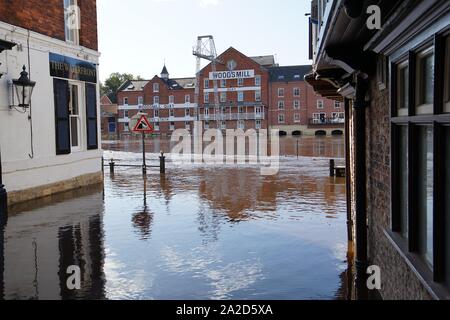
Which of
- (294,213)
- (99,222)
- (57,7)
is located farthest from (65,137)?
(294,213)

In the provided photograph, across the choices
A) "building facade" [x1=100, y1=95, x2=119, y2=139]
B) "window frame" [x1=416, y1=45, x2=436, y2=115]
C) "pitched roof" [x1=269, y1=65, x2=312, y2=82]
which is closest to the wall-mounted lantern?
"window frame" [x1=416, y1=45, x2=436, y2=115]

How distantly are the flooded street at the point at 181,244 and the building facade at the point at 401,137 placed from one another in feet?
4.04

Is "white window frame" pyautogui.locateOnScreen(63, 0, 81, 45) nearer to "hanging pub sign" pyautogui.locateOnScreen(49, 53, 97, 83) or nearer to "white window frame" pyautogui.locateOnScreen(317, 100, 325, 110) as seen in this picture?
"hanging pub sign" pyautogui.locateOnScreen(49, 53, 97, 83)

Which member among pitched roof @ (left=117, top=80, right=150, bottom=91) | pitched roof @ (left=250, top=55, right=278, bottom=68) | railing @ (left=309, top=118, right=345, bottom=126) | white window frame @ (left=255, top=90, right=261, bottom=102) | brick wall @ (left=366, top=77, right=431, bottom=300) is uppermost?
pitched roof @ (left=250, top=55, right=278, bottom=68)

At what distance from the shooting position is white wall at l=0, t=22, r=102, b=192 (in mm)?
10742

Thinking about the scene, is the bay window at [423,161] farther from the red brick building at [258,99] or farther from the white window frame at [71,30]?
the red brick building at [258,99]

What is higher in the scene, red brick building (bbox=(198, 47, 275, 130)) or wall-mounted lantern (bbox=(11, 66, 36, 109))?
red brick building (bbox=(198, 47, 275, 130))

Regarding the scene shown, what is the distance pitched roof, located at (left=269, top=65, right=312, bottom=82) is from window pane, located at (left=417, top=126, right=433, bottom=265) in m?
68.5

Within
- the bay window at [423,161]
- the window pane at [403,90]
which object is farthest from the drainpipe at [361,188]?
the window pane at [403,90]

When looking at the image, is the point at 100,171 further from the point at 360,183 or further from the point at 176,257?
the point at 360,183

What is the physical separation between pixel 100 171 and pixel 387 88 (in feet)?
40.5

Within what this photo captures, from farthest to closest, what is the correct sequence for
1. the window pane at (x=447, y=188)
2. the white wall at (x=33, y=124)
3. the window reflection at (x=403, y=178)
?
the white wall at (x=33, y=124) < the window reflection at (x=403, y=178) < the window pane at (x=447, y=188)

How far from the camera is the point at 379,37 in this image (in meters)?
4.09

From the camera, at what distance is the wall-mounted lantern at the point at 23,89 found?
10.5 meters
